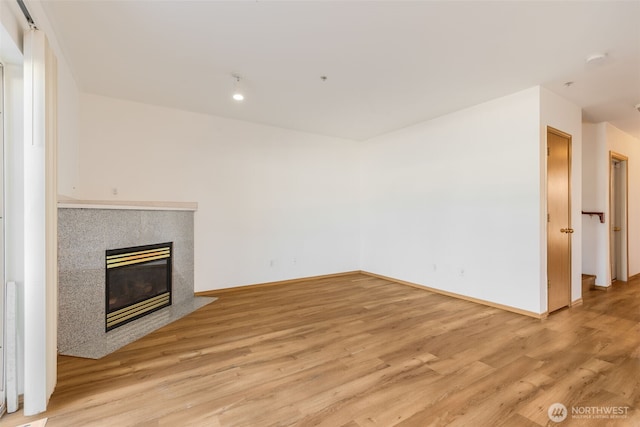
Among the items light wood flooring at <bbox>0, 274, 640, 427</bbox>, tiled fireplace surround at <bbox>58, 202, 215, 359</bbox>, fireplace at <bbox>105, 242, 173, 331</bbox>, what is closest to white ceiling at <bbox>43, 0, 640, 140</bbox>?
tiled fireplace surround at <bbox>58, 202, 215, 359</bbox>

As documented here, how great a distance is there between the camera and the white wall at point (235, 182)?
3766 millimetres

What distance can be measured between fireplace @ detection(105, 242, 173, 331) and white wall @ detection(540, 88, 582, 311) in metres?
4.62

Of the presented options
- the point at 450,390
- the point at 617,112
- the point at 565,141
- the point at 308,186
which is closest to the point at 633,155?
the point at 617,112

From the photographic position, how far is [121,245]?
313 cm

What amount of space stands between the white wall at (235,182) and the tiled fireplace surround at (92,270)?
0.79 m

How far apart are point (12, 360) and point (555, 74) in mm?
5123

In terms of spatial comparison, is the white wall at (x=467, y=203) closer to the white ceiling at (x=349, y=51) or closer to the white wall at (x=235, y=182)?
the white ceiling at (x=349, y=51)

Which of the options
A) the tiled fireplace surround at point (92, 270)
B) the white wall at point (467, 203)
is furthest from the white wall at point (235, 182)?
the white wall at point (467, 203)

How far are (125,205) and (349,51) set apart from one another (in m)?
2.81

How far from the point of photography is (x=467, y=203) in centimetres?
405

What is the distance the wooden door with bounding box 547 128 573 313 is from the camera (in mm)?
3504

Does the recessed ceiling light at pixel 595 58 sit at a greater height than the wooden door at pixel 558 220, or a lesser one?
greater

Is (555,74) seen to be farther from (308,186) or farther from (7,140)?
(7,140)

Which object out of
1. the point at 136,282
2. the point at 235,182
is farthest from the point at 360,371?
the point at 235,182
